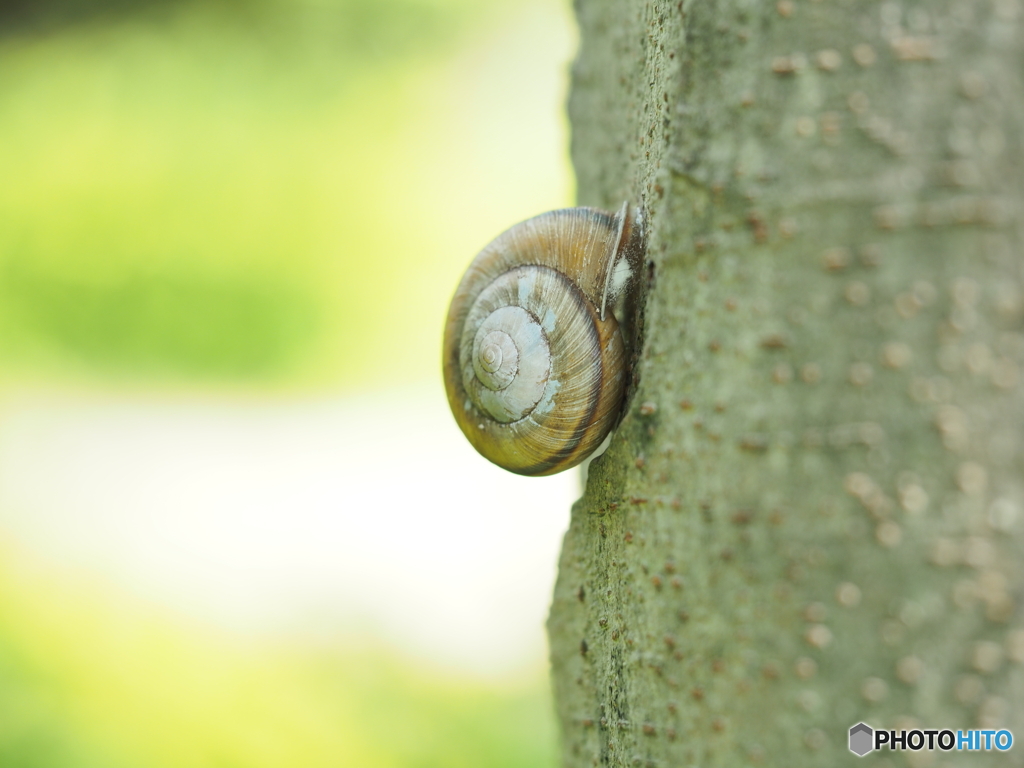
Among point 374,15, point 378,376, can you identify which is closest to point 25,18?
point 374,15

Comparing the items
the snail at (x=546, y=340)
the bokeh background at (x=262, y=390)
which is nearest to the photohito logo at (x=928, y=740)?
the snail at (x=546, y=340)

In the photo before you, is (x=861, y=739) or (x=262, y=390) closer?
(x=861, y=739)

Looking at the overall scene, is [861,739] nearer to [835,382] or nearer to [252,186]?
[835,382]

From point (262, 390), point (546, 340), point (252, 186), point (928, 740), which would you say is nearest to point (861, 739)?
point (928, 740)

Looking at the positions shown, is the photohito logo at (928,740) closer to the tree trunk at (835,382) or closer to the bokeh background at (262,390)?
the tree trunk at (835,382)

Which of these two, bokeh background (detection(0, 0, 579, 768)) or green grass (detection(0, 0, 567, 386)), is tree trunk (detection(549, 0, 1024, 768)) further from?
green grass (detection(0, 0, 567, 386))

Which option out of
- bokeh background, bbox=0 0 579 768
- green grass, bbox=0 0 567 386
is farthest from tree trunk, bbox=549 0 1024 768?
green grass, bbox=0 0 567 386

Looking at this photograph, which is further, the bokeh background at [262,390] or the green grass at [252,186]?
the green grass at [252,186]

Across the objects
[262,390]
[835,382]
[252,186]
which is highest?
[252,186]
